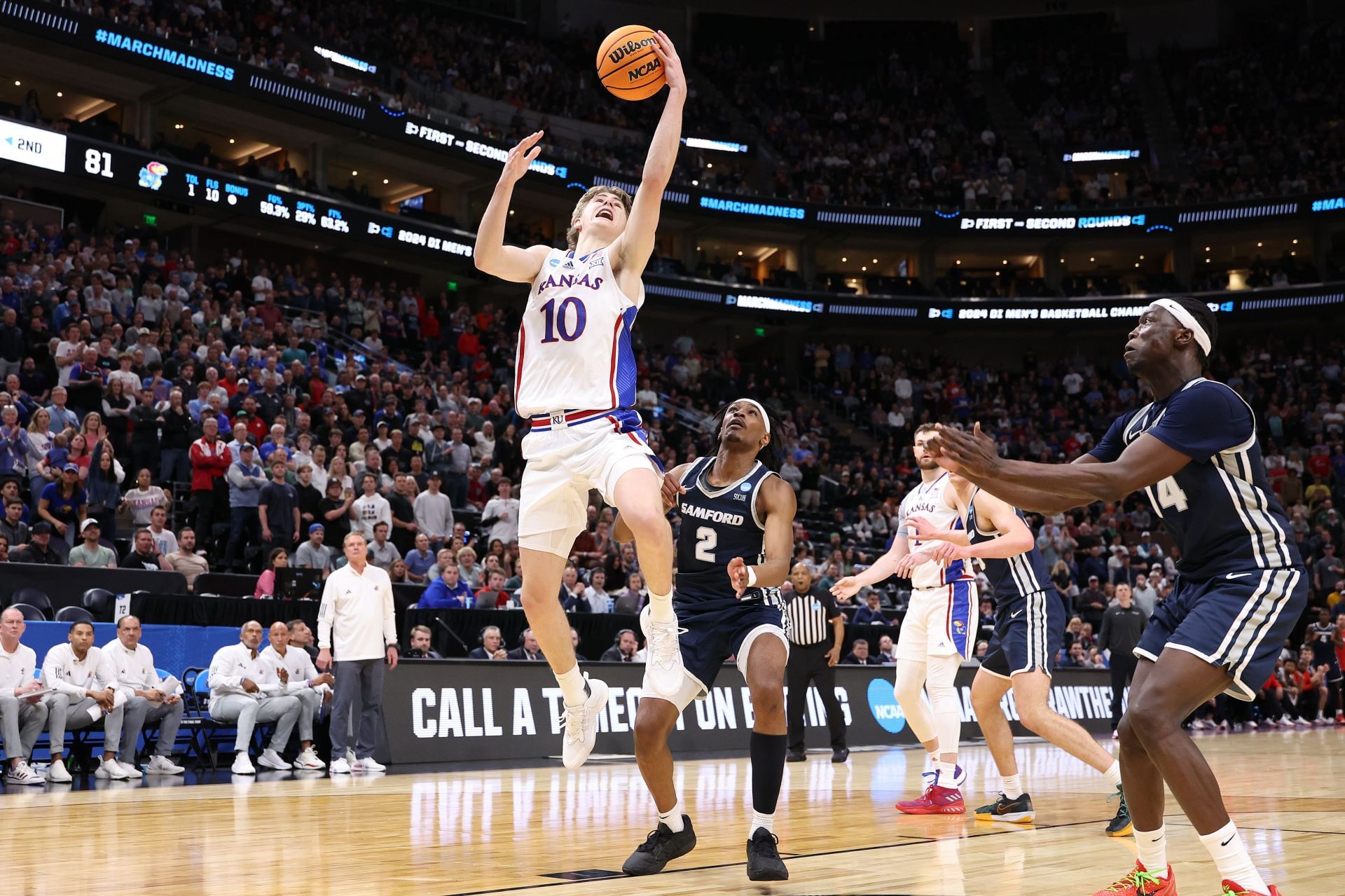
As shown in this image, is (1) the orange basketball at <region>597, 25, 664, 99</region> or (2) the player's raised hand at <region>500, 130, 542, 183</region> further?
(1) the orange basketball at <region>597, 25, 664, 99</region>

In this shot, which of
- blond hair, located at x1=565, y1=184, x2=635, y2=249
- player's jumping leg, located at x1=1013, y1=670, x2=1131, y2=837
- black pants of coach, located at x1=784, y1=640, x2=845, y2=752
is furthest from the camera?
black pants of coach, located at x1=784, y1=640, x2=845, y2=752

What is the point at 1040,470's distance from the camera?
4039 mm

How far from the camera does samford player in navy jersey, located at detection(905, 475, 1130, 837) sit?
7891 millimetres

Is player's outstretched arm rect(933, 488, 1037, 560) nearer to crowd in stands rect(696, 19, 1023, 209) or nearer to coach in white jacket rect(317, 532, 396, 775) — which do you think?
coach in white jacket rect(317, 532, 396, 775)

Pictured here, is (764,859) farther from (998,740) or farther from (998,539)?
(998,740)

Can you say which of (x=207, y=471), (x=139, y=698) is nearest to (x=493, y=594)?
(x=207, y=471)

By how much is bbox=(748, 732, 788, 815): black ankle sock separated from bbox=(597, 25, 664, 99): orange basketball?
10.3ft

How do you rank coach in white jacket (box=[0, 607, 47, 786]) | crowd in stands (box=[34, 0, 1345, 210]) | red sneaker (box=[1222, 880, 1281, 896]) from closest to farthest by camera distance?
red sneaker (box=[1222, 880, 1281, 896]) < coach in white jacket (box=[0, 607, 47, 786]) < crowd in stands (box=[34, 0, 1345, 210])

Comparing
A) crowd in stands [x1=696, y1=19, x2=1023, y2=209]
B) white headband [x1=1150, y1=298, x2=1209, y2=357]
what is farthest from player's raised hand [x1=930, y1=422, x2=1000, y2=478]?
crowd in stands [x1=696, y1=19, x2=1023, y2=209]

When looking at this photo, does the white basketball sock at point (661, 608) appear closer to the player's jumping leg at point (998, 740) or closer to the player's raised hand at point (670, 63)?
the player's raised hand at point (670, 63)

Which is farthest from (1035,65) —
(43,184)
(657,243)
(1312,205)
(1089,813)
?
(1089,813)

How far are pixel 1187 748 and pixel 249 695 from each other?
9.12 metres

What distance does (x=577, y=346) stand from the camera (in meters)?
5.80

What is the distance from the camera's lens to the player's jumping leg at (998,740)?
8.06m
